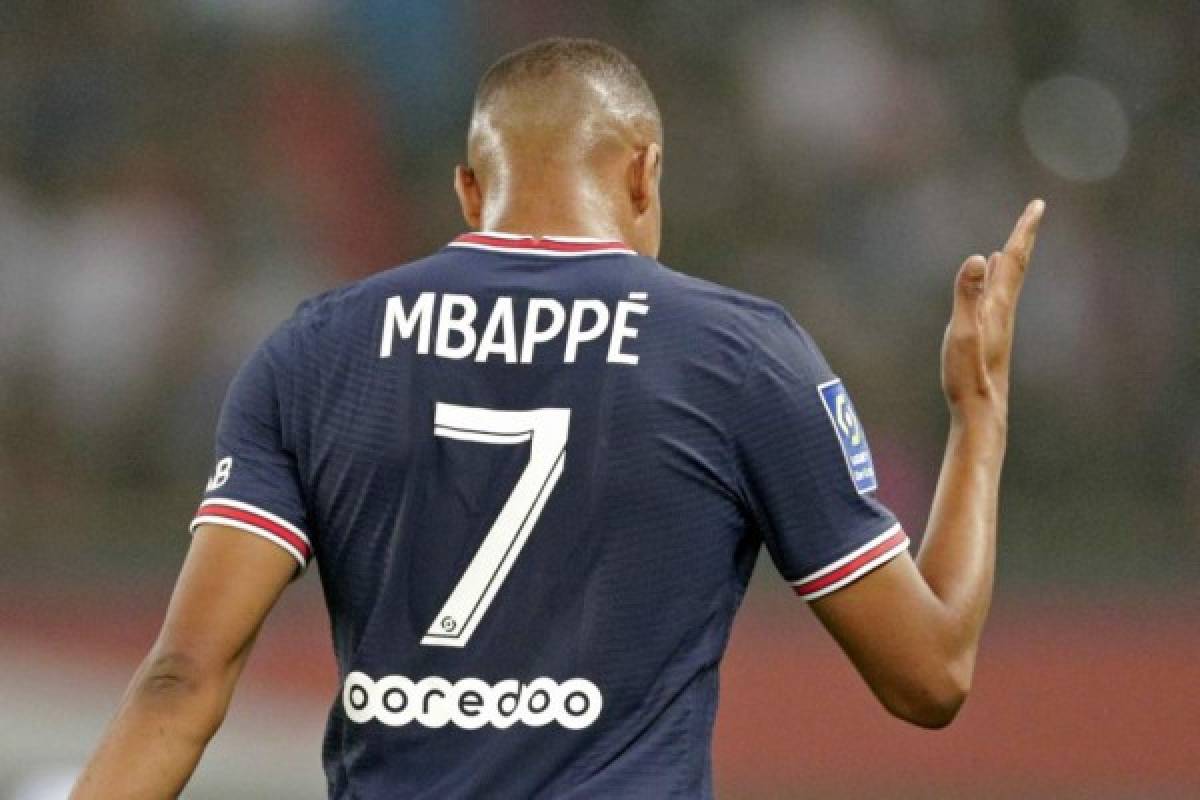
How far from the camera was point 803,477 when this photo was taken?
2.62 metres

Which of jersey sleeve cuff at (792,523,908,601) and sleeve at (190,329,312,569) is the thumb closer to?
jersey sleeve cuff at (792,523,908,601)

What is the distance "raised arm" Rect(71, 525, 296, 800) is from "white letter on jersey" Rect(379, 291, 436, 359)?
0.90 ft

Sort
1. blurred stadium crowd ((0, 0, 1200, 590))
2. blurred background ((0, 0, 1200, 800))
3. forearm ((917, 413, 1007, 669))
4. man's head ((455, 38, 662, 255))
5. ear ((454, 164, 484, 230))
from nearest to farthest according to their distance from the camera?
forearm ((917, 413, 1007, 669)), man's head ((455, 38, 662, 255)), ear ((454, 164, 484, 230)), blurred background ((0, 0, 1200, 800)), blurred stadium crowd ((0, 0, 1200, 590))

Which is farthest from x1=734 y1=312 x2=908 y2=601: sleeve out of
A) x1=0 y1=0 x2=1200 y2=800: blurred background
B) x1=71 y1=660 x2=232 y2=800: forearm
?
x1=0 y1=0 x2=1200 y2=800: blurred background

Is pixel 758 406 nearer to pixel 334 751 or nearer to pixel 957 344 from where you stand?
pixel 957 344

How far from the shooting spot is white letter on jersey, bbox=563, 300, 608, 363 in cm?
263

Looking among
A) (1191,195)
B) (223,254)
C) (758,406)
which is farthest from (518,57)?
(1191,195)

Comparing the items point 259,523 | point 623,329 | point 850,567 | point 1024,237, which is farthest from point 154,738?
point 1024,237

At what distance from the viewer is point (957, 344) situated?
2.94 metres

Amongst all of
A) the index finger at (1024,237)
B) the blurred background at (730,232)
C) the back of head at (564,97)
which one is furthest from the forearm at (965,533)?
the blurred background at (730,232)

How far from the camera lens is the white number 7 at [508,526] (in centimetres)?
260

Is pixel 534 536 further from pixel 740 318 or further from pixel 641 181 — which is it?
pixel 641 181

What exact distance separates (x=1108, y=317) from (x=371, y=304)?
26.6ft

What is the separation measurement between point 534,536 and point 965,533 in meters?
0.53
